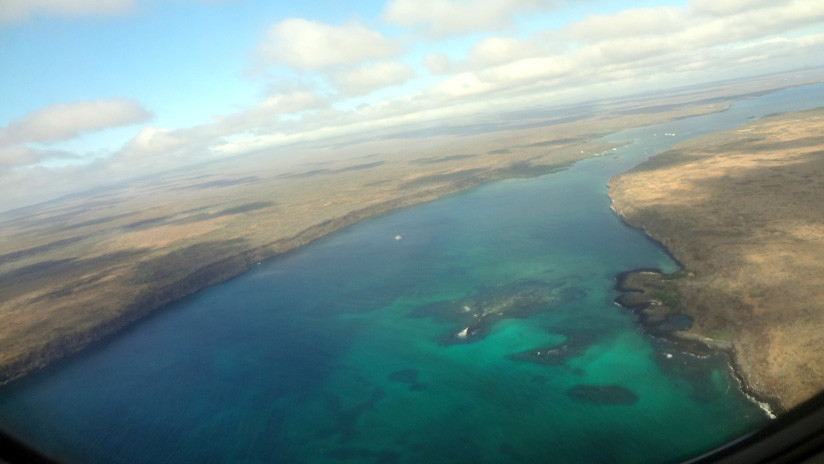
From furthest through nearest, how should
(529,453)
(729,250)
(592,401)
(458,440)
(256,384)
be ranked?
(729,250) < (256,384) < (592,401) < (458,440) < (529,453)

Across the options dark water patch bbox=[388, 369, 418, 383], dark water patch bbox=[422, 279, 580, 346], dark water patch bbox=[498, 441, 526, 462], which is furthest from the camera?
dark water patch bbox=[422, 279, 580, 346]

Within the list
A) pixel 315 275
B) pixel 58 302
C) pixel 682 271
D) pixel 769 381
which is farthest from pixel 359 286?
pixel 58 302

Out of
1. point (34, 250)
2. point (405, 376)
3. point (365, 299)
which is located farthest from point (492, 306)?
point (34, 250)

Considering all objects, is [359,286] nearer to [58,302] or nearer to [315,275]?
[315,275]

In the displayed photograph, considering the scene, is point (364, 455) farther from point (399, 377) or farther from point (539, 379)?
point (539, 379)

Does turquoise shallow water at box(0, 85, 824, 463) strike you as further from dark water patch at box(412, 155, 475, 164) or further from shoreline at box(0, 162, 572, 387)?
dark water patch at box(412, 155, 475, 164)

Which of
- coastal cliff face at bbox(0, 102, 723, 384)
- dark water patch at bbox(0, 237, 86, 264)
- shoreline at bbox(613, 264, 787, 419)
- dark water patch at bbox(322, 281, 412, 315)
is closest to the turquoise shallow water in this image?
dark water patch at bbox(322, 281, 412, 315)
